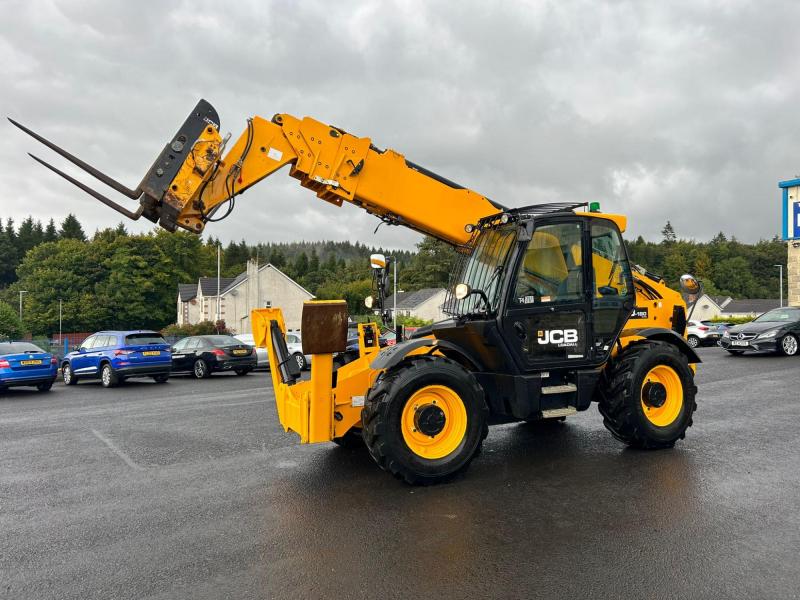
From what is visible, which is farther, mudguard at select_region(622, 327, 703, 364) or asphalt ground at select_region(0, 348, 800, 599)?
mudguard at select_region(622, 327, 703, 364)

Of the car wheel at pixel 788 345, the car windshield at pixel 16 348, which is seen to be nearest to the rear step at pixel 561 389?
the car windshield at pixel 16 348

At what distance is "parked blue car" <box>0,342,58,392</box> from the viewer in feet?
50.9

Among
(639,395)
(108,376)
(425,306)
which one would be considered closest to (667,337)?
(639,395)

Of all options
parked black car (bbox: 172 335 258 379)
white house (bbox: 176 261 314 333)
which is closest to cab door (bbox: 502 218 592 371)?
parked black car (bbox: 172 335 258 379)

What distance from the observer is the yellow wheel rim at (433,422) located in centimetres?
585

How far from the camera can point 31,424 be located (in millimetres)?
10320

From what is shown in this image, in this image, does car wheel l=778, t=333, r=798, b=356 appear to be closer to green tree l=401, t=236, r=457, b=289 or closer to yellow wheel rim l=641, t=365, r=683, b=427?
yellow wheel rim l=641, t=365, r=683, b=427

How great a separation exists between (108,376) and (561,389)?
14678 millimetres

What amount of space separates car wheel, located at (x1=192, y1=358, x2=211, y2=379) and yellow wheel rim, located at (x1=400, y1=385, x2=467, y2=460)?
15424mm

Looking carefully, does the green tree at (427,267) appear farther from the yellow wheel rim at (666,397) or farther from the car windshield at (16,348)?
the yellow wheel rim at (666,397)

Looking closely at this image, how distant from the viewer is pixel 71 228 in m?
117

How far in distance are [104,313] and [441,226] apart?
7244 centimetres

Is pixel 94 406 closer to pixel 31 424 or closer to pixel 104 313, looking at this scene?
pixel 31 424

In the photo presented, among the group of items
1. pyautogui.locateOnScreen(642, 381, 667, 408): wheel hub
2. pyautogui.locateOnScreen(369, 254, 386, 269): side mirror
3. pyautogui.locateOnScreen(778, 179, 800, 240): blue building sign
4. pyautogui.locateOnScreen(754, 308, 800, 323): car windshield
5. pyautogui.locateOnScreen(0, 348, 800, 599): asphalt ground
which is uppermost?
pyautogui.locateOnScreen(778, 179, 800, 240): blue building sign
